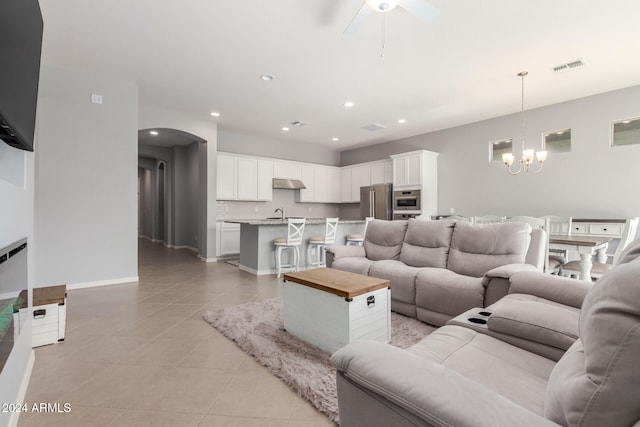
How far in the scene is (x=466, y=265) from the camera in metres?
2.86

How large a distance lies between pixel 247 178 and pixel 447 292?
18.2ft

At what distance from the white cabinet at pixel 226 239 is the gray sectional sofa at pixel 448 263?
3.61 m

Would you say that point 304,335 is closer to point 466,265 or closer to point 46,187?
point 466,265

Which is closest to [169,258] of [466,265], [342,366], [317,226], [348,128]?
[317,226]

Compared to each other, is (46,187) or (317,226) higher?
(46,187)

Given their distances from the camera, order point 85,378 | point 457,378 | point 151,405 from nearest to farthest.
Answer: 1. point 457,378
2. point 151,405
3. point 85,378

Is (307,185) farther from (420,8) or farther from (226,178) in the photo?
(420,8)

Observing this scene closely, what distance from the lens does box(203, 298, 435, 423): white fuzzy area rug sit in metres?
1.73

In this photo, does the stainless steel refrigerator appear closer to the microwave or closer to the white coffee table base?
the microwave

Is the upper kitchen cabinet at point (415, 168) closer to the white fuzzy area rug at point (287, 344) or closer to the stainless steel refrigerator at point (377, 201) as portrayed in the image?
the stainless steel refrigerator at point (377, 201)

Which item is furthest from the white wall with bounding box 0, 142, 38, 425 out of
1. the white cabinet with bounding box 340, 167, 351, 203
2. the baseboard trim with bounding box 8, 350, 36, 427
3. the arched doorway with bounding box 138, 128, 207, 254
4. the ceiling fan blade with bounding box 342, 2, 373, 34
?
the white cabinet with bounding box 340, 167, 351, 203

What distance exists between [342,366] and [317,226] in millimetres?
4686

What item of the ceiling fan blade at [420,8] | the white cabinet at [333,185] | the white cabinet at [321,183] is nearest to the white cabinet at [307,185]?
the white cabinet at [321,183]

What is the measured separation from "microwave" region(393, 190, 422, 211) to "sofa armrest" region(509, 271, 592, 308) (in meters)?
4.66
